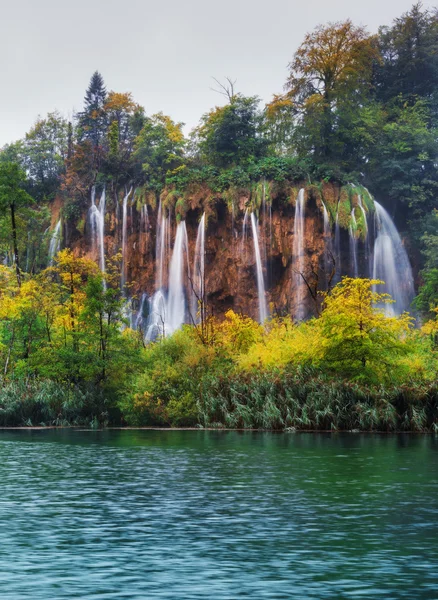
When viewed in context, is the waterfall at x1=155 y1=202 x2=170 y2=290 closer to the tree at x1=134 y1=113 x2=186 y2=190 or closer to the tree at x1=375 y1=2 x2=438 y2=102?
the tree at x1=134 y1=113 x2=186 y2=190

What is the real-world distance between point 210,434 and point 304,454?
384 inches

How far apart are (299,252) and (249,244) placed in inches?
152

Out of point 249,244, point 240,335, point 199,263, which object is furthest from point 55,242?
point 240,335

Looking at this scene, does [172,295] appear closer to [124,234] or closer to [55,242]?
[124,234]

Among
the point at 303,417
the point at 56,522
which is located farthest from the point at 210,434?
the point at 56,522

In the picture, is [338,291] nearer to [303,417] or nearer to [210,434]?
[303,417]

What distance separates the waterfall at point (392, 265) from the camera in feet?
219

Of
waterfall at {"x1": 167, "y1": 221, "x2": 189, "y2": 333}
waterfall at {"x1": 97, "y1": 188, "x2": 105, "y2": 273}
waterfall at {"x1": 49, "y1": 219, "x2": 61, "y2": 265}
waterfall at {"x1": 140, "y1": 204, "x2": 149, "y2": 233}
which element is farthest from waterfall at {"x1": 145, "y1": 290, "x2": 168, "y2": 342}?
waterfall at {"x1": 49, "y1": 219, "x2": 61, "y2": 265}

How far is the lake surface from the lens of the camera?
36.0ft

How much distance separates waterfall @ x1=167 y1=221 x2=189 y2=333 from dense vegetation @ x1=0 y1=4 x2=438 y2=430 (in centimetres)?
251

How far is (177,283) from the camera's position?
68.4 metres

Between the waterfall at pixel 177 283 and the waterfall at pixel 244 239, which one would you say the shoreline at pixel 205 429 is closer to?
the waterfall at pixel 177 283

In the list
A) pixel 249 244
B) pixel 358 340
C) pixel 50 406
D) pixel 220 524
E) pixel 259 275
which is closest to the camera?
pixel 220 524

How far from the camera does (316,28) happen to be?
77.3 m
